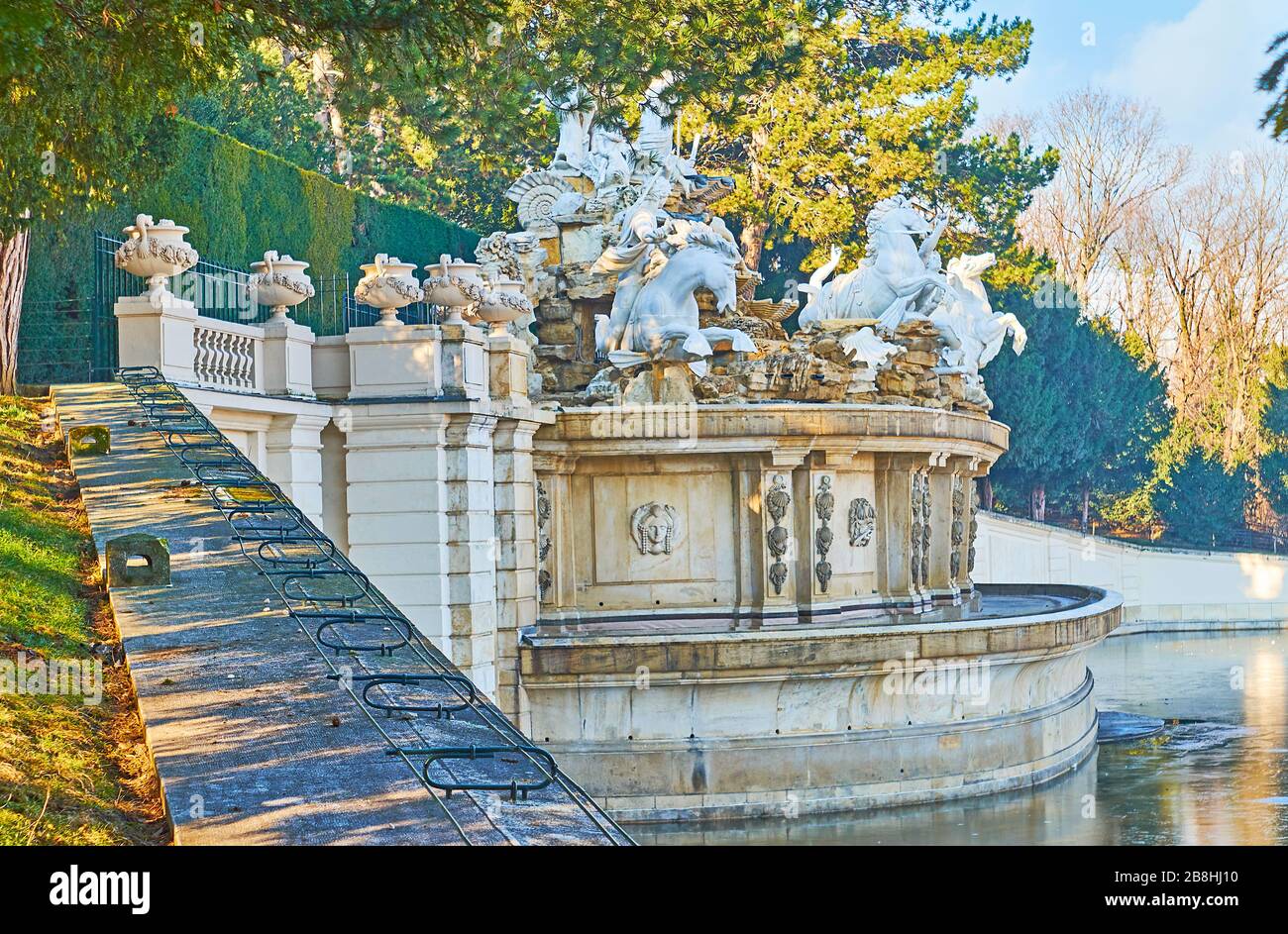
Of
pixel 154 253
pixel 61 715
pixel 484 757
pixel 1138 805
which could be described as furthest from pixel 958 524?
pixel 484 757

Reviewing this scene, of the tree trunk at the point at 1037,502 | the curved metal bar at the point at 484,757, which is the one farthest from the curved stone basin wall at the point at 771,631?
the tree trunk at the point at 1037,502

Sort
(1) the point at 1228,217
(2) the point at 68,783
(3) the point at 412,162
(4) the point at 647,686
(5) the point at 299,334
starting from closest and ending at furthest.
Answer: (2) the point at 68,783 → (5) the point at 299,334 → (4) the point at 647,686 → (3) the point at 412,162 → (1) the point at 1228,217

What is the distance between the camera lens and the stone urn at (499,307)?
20.0 metres

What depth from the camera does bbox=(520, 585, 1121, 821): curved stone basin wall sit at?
1869 centimetres

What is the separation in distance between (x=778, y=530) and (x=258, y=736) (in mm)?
15038

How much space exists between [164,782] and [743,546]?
50.9 ft

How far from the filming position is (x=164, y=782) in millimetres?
5816

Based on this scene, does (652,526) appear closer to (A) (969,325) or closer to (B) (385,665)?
(A) (969,325)

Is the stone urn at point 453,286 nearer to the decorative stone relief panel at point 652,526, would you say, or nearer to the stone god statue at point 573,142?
the decorative stone relief panel at point 652,526

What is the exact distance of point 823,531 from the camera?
21531 mm

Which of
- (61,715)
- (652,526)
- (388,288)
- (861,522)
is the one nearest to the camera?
(61,715)
